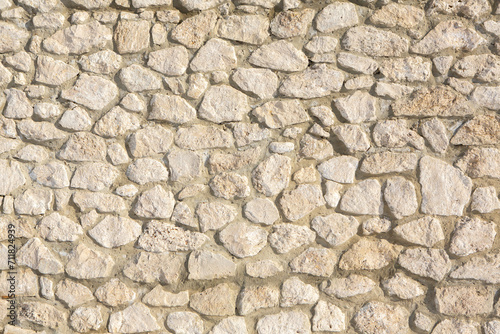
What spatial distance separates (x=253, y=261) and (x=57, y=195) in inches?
41.7

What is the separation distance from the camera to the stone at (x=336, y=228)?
225cm

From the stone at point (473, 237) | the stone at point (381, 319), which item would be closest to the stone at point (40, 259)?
the stone at point (381, 319)

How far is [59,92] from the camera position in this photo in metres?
2.32

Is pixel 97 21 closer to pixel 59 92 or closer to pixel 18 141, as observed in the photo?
pixel 59 92

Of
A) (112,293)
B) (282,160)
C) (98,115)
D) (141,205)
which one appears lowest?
(112,293)

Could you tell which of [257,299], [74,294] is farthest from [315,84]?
[74,294]

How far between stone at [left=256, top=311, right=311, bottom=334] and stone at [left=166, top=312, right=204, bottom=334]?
0.30 m

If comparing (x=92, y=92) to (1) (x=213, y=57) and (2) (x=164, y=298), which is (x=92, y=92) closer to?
(1) (x=213, y=57)

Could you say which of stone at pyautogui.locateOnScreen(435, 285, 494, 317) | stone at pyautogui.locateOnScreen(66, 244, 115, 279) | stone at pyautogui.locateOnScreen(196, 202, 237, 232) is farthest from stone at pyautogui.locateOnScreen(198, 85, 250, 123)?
stone at pyautogui.locateOnScreen(435, 285, 494, 317)

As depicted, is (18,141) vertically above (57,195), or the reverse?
(18,141)

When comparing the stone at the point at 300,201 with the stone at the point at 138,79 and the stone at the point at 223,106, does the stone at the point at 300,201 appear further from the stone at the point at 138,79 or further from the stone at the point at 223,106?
the stone at the point at 138,79

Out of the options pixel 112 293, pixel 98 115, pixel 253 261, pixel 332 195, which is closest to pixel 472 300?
pixel 332 195

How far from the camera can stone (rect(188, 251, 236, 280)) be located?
2266 mm

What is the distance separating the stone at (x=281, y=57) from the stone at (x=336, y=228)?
0.77 metres
